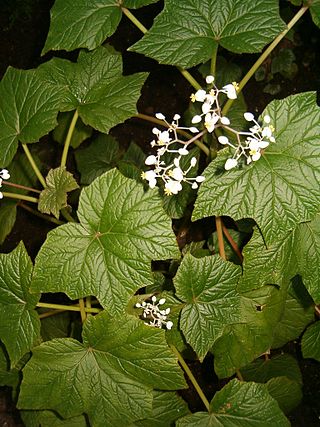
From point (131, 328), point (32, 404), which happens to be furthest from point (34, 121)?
point (32, 404)

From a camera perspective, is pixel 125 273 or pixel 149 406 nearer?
pixel 125 273

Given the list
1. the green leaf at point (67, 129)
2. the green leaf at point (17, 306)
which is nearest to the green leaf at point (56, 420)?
the green leaf at point (17, 306)

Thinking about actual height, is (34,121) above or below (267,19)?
below

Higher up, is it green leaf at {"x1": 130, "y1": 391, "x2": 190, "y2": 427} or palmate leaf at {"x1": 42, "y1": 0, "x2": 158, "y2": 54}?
palmate leaf at {"x1": 42, "y1": 0, "x2": 158, "y2": 54}

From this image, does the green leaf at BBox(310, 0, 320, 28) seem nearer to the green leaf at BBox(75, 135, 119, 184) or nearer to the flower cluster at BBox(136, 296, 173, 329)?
the flower cluster at BBox(136, 296, 173, 329)

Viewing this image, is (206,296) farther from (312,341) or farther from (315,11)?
(315,11)

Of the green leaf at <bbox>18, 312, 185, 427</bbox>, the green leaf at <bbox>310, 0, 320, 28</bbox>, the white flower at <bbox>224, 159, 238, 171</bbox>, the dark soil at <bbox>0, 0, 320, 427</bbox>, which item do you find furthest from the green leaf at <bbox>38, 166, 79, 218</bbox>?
the dark soil at <bbox>0, 0, 320, 427</bbox>

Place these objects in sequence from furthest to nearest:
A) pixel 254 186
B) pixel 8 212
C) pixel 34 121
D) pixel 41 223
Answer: pixel 41 223 < pixel 8 212 < pixel 34 121 < pixel 254 186

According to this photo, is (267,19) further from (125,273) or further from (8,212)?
(8,212)
